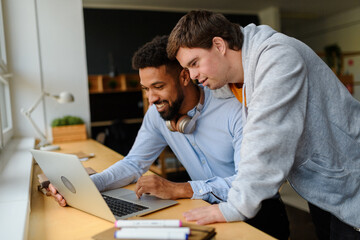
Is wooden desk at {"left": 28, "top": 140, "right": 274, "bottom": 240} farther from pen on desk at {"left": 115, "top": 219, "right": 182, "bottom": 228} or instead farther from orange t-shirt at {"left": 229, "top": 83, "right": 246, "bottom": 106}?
orange t-shirt at {"left": 229, "top": 83, "right": 246, "bottom": 106}

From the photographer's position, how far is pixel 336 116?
1038mm

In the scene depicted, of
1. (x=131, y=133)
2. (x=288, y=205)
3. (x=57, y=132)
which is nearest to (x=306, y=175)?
(x=288, y=205)

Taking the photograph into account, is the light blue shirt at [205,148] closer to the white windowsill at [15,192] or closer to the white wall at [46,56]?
the white windowsill at [15,192]

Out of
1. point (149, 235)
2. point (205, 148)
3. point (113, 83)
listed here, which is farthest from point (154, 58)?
point (113, 83)

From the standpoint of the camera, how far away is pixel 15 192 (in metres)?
1.23

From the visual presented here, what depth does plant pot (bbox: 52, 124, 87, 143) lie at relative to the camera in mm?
3170

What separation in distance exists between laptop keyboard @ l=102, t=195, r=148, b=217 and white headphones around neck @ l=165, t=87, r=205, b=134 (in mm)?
450

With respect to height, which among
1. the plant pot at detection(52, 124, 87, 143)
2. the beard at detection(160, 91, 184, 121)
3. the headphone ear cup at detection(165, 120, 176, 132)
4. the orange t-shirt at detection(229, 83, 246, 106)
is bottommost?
the plant pot at detection(52, 124, 87, 143)

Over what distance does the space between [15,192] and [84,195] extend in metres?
0.36

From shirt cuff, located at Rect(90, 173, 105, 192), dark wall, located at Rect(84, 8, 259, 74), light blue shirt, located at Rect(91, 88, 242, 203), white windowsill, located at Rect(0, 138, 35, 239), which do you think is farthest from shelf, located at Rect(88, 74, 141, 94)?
shirt cuff, located at Rect(90, 173, 105, 192)

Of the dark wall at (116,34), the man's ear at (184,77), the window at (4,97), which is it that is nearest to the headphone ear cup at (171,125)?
the man's ear at (184,77)

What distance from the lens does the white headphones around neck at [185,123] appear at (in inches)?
58.8

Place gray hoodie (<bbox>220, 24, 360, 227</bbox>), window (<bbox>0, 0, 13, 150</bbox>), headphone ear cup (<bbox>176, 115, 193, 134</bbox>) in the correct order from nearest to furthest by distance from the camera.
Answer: gray hoodie (<bbox>220, 24, 360, 227</bbox>)
headphone ear cup (<bbox>176, 115, 193, 134</bbox>)
window (<bbox>0, 0, 13, 150</bbox>)

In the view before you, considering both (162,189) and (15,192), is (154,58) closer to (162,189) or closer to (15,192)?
(162,189)
